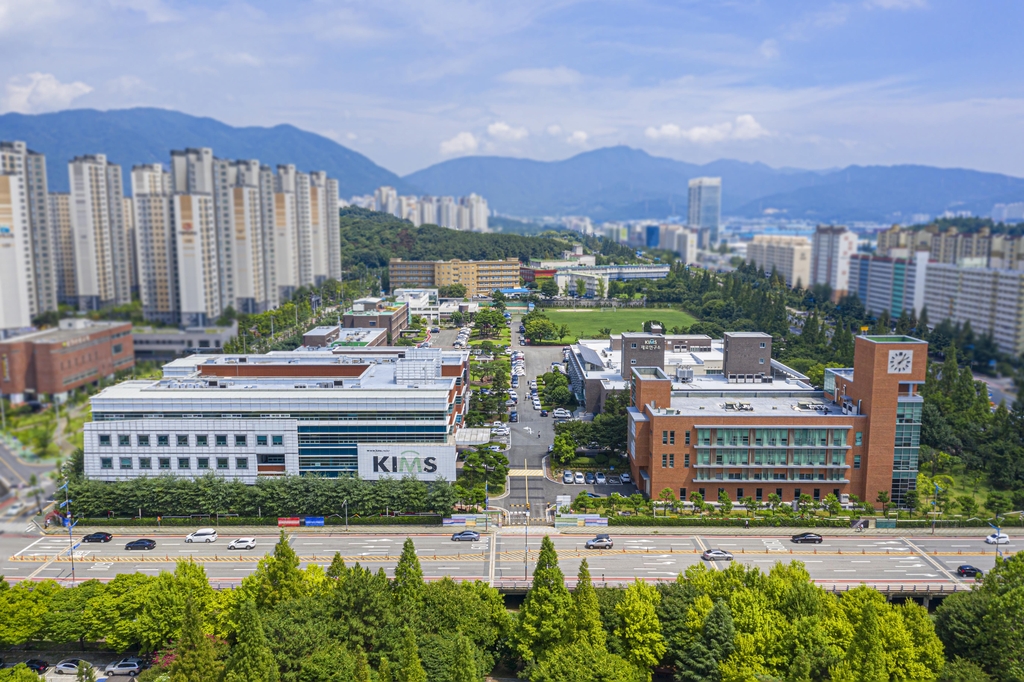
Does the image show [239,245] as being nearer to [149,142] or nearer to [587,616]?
[587,616]

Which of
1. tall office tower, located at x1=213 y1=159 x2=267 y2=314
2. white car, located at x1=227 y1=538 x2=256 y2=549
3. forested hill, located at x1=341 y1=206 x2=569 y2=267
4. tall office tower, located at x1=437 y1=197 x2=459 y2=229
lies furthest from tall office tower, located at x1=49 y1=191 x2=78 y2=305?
tall office tower, located at x1=437 y1=197 x2=459 y2=229

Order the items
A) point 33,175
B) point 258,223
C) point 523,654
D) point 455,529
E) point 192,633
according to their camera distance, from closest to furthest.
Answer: point 192,633, point 523,654, point 455,529, point 33,175, point 258,223

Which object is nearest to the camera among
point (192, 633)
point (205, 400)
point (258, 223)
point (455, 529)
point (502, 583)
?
point (192, 633)

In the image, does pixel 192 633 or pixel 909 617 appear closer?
pixel 192 633

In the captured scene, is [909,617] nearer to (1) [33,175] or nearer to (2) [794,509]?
(2) [794,509]

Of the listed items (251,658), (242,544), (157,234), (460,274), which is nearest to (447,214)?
(460,274)

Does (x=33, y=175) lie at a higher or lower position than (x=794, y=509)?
higher

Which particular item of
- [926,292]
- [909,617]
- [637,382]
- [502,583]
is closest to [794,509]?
[637,382]
